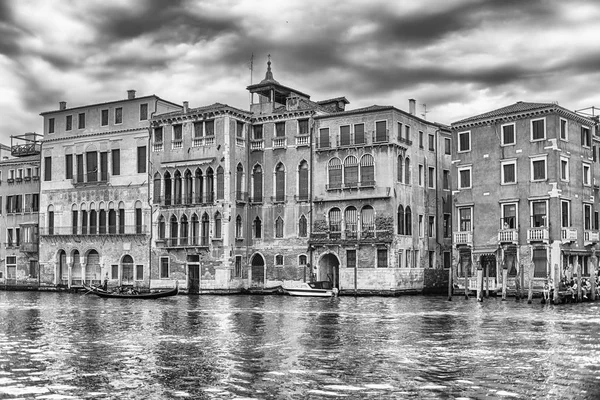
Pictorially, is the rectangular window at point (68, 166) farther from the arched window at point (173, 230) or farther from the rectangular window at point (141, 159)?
the arched window at point (173, 230)

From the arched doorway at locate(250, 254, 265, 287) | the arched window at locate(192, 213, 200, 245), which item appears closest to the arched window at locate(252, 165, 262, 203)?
the arched doorway at locate(250, 254, 265, 287)

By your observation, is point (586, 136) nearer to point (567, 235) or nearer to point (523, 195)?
point (523, 195)

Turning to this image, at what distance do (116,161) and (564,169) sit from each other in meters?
28.5

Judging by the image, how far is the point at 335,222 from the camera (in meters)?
45.7

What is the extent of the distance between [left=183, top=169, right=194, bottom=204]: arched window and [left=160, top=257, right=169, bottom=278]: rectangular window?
414 centimetres

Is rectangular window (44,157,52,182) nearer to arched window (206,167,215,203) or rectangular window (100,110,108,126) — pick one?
rectangular window (100,110,108,126)

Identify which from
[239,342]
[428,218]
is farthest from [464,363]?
[428,218]

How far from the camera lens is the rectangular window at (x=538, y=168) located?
40.4 m

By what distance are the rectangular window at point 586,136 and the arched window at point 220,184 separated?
20715mm

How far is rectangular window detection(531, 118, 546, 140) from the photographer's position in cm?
4047

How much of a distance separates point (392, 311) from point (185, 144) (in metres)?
21.9

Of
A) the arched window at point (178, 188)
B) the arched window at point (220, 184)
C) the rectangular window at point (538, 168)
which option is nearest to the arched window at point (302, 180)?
the arched window at point (220, 184)

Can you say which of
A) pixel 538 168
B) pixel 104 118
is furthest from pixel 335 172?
pixel 104 118

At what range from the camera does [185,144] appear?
4894 centimetres
